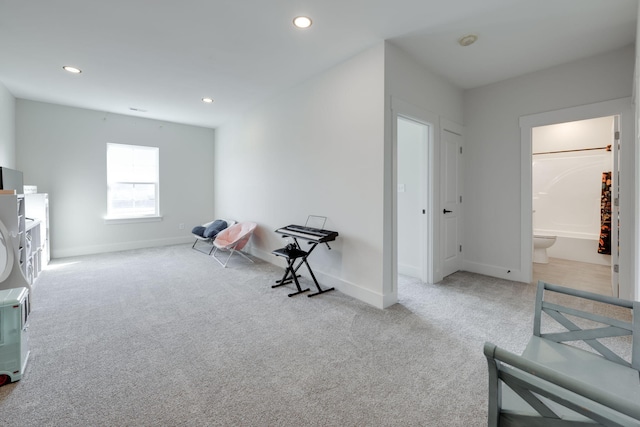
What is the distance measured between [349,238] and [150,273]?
2911 mm

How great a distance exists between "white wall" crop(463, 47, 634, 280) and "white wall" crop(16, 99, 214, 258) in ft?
17.7

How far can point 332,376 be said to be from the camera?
1.82 meters

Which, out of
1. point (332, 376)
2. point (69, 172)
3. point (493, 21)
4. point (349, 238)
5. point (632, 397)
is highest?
point (493, 21)

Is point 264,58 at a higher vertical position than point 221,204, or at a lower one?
higher

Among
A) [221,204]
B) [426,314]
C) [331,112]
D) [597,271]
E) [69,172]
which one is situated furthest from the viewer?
[221,204]

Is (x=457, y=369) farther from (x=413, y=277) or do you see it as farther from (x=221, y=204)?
(x=221, y=204)

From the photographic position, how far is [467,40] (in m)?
2.81

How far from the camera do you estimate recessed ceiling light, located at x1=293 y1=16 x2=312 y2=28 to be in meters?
2.47

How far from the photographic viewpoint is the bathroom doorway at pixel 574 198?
4.61 metres

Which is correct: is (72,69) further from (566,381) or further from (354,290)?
(566,381)

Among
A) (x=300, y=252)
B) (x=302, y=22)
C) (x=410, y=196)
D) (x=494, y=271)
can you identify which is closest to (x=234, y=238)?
(x=300, y=252)

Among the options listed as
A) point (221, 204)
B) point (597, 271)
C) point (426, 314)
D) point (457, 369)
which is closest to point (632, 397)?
point (457, 369)

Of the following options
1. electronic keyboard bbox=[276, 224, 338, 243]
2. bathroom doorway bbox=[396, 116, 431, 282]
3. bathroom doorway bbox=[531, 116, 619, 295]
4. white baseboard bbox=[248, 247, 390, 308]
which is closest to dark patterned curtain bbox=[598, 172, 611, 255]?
bathroom doorway bbox=[531, 116, 619, 295]

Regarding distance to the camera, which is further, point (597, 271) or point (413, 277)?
point (597, 271)
